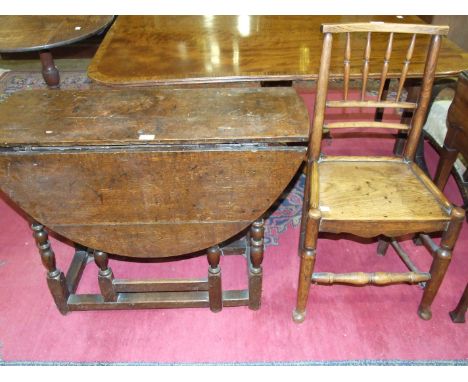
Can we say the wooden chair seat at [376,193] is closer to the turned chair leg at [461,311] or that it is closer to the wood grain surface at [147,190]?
the wood grain surface at [147,190]

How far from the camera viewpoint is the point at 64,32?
2227 millimetres

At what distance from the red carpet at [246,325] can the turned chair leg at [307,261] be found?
0.06 meters

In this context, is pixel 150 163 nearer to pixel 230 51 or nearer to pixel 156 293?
pixel 156 293

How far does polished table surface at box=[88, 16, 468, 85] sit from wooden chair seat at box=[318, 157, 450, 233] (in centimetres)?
37

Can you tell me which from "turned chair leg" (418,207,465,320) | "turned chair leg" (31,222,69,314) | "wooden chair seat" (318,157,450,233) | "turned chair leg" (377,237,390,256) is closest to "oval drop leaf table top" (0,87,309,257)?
"turned chair leg" (31,222,69,314)

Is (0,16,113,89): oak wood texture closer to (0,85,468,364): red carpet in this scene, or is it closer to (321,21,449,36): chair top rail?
(0,85,468,364): red carpet

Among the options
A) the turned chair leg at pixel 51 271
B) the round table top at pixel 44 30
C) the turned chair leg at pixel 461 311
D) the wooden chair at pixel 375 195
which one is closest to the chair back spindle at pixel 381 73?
the wooden chair at pixel 375 195

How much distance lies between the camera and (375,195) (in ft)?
5.15

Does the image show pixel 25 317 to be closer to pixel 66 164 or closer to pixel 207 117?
pixel 66 164

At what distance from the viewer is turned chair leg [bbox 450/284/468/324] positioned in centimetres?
166

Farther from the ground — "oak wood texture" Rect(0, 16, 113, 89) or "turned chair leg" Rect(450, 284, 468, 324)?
"oak wood texture" Rect(0, 16, 113, 89)

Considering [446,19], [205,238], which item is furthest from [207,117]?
[446,19]

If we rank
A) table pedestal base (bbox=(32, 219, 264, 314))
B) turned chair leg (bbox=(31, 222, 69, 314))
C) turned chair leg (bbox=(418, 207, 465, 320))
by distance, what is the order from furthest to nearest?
table pedestal base (bbox=(32, 219, 264, 314))
turned chair leg (bbox=(31, 222, 69, 314))
turned chair leg (bbox=(418, 207, 465, 320))

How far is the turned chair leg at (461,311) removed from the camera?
1.66m
